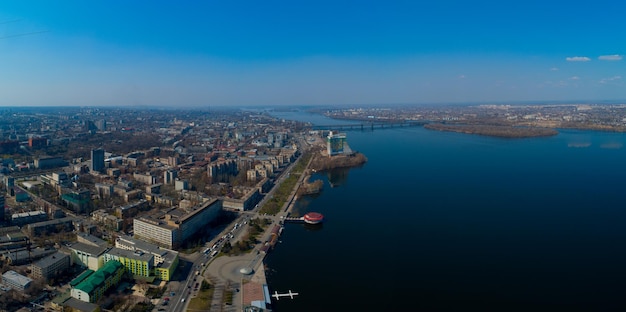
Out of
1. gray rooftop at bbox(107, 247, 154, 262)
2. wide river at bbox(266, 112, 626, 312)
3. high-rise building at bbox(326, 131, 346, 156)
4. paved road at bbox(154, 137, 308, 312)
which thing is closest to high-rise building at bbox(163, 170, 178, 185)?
wide river at bbox(266, 112, 626, 312)

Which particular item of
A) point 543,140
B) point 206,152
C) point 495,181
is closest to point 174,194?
point 206,152

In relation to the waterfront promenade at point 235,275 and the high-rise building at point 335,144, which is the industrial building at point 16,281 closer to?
the waterfront promenade at point 235,275

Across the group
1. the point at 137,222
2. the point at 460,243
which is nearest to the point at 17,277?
the point at 137,222

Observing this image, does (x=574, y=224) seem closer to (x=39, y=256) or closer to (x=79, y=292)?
(x=79, y=292)

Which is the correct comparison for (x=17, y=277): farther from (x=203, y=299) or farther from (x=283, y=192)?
(x=283, y=192)

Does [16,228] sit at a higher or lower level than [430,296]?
higher

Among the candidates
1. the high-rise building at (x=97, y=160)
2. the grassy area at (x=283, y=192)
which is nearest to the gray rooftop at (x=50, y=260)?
the grassy area at (x=283, y=192)
